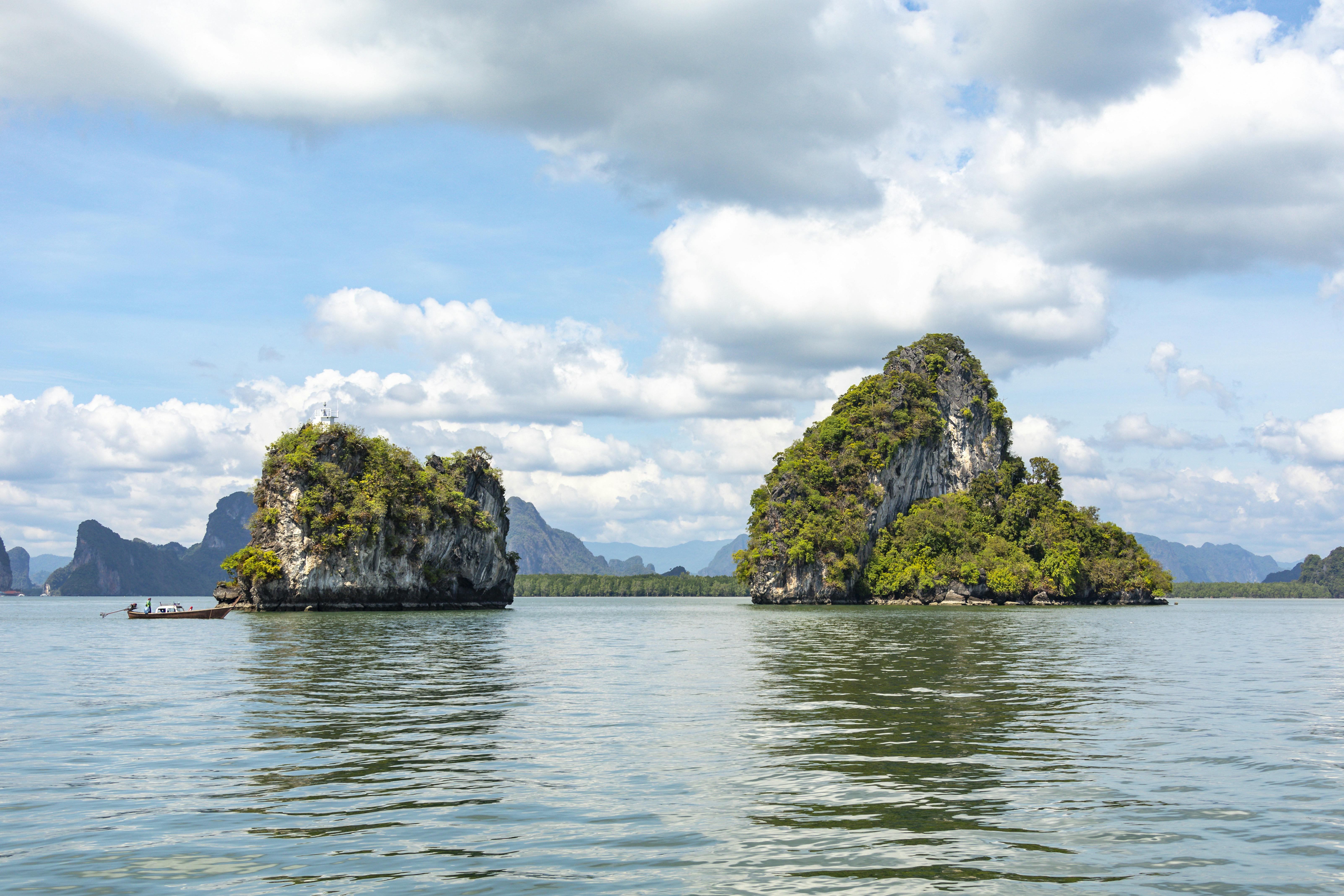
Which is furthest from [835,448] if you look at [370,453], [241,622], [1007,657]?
[1007,657]

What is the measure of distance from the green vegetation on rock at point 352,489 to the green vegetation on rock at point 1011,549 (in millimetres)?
62694

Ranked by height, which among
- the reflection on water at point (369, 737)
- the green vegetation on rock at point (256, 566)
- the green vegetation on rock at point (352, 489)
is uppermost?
the green vegetation on rock at point (352, 489)

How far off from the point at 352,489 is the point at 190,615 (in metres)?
22.1

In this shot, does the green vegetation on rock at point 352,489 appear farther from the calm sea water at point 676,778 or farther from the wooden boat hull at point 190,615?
the calm sea water at point 676,778

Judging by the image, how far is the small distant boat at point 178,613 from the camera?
71500 millimetres

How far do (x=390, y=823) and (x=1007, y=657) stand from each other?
28.8 m

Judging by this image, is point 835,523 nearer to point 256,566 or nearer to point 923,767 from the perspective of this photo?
point 256,566

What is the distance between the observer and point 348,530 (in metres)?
88.9

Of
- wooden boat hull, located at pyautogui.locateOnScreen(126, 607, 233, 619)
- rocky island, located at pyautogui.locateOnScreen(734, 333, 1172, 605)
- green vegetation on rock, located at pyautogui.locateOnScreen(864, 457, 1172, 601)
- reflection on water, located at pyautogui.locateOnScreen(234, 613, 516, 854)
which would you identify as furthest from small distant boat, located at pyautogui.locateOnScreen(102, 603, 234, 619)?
green vegetation on rock, located at pyautogui.locateOnScreen(864, 457, 1172, 601)

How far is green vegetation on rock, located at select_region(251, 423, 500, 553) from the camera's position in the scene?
286 feet

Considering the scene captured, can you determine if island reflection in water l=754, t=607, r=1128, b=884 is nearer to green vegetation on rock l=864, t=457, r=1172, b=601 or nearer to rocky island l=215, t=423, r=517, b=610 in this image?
rocky island l=215, t=423, r=517, b=610

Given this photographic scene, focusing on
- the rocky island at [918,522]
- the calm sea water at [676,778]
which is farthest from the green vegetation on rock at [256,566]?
the rocky island at [918,522]

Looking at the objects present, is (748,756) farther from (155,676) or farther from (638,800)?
(155,676)

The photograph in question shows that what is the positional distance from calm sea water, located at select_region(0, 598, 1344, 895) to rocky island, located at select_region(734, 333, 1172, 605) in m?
93.0
